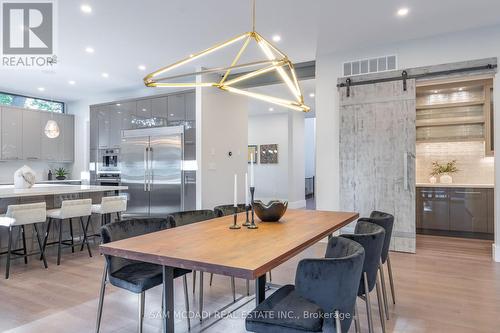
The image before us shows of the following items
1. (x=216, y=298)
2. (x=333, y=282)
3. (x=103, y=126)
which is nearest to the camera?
(x=333, y=282)

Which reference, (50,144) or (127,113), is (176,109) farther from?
(50,144)

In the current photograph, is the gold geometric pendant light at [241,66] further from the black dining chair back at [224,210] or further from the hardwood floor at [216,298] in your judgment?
the hardwood floor at [216,298]

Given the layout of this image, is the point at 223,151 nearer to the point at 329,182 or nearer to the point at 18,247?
the point at 329,182

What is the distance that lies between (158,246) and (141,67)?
4884 millimetres

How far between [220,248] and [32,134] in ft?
25.3

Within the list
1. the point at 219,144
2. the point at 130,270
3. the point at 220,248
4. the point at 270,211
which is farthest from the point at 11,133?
the point at 220,248

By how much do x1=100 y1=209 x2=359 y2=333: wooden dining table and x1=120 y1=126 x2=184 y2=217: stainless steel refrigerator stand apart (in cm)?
362

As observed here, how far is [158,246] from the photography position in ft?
5.88

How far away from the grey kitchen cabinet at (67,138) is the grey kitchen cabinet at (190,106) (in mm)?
4223

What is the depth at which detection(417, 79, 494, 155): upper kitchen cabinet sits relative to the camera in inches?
212

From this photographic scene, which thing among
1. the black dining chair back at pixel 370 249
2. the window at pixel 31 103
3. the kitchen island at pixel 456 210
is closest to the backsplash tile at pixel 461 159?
the kitchen island at pixel 456 210

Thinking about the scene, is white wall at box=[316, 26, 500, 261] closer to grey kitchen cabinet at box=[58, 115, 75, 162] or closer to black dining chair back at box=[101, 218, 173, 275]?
black dining chair back at box=[101, 218, 173, 275]

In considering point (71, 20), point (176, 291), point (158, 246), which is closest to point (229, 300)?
point (176, 291)

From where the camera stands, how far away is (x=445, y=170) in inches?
234
